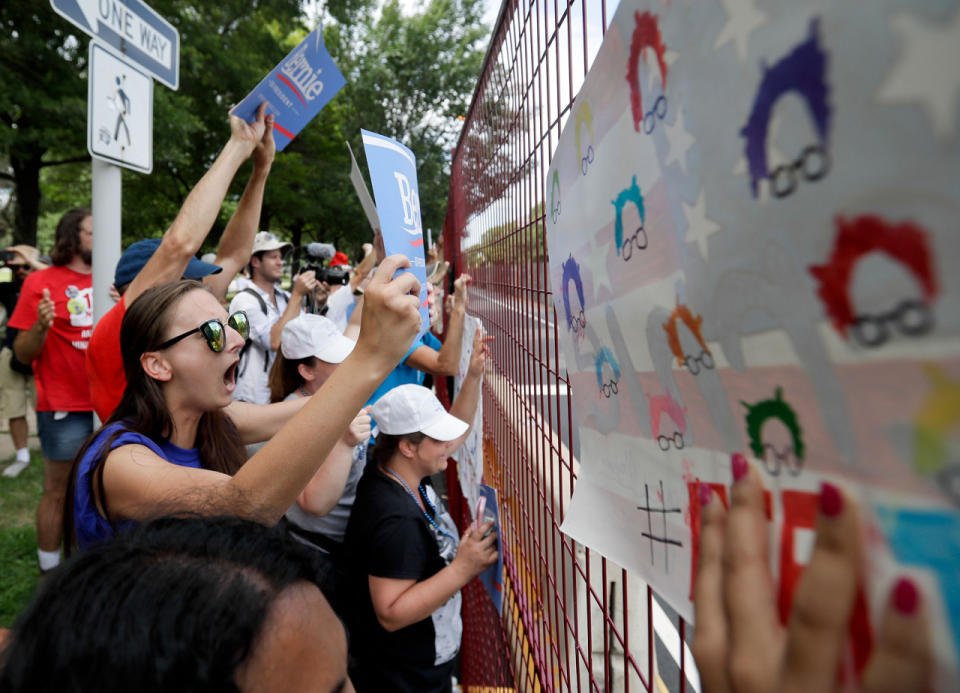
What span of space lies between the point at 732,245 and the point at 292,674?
828 millimetres

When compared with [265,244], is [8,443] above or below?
below

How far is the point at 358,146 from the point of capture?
60.0ft

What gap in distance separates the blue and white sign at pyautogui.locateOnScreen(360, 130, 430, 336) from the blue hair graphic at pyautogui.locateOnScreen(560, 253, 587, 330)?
35 centimetres

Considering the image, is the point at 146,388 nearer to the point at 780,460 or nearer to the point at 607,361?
the point at 607,361

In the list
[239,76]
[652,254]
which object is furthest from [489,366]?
[239,76]

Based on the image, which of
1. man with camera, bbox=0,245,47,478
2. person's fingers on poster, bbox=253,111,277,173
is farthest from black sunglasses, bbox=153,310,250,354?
man with camera, bbox=0,245,47,478

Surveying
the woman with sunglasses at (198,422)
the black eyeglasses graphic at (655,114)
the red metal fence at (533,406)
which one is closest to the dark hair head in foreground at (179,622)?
the woman with sunglasses at (198,422)

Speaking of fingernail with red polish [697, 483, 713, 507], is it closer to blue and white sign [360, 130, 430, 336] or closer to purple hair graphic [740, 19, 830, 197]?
purple hair graphic [740, 19, 830, 197]

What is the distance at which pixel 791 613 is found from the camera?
1.54 feet

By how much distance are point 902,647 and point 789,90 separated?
0.36m

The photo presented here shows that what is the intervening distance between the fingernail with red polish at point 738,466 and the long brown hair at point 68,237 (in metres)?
4.14

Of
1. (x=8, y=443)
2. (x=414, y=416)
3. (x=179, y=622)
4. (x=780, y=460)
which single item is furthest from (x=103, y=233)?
(x=8, y=443)

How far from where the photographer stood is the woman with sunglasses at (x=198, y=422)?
1273 mm

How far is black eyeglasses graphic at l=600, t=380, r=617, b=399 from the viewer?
0.86 metres
